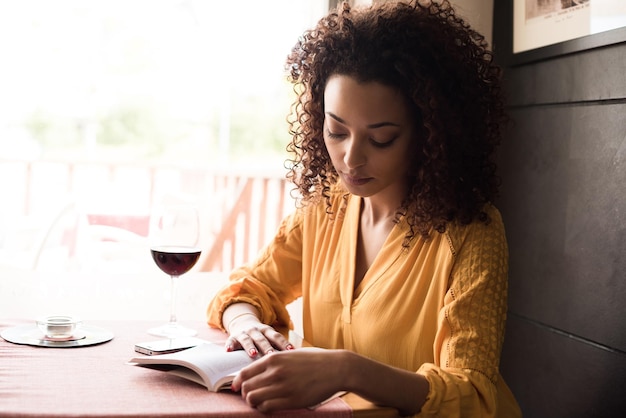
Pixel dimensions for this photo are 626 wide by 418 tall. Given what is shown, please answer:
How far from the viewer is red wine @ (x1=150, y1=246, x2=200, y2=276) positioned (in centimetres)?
139

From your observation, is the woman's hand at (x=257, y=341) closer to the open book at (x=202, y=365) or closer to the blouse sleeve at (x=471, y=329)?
the open book at (x=202, y=365)

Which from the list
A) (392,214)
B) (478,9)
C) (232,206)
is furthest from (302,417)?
(232,206)

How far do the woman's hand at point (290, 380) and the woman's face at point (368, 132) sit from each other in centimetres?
43

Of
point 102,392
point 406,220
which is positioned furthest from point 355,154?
point 102,392

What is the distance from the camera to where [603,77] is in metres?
1.86

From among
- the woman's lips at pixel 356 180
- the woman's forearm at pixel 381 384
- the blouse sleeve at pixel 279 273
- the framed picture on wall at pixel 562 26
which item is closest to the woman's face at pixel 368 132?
the woman's lips at pixel 356 180

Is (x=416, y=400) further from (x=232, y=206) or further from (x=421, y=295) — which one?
(x=232, y=206)

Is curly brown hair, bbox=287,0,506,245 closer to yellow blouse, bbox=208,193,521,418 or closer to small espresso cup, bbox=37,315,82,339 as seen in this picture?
Answer: yellow blouse, bbox=208,193,521,418

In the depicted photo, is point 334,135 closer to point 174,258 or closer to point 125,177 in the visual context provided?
point 174,258

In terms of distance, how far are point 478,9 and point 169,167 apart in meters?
2.58

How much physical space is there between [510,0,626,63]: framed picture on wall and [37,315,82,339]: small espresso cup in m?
1.42

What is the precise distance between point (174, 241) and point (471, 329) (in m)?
0.58

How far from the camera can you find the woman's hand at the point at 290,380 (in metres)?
1.02

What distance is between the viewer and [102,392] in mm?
1048
